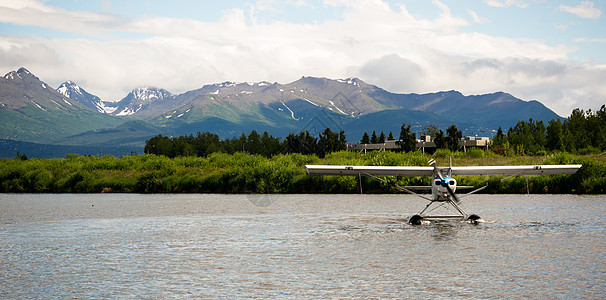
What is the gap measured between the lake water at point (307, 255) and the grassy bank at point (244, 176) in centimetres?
1478

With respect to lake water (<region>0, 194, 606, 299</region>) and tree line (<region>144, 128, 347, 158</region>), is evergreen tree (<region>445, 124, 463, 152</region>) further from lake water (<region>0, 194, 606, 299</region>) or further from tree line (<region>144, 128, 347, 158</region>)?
lake water (<region>0, 194, 606, 299</region>)

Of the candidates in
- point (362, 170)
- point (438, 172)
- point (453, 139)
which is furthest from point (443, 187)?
point (453, 139)

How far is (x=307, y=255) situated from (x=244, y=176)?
43766 millimetres

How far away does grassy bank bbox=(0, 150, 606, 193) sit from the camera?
180ft

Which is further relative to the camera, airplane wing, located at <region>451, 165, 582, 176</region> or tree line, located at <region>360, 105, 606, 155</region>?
tree line, located at <region>360, 105, 606, 155</region>

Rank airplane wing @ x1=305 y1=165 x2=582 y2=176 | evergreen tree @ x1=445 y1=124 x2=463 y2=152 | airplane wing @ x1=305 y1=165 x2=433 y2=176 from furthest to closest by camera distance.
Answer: evergreen tree @ x1=445 y1=124 x2=463 y2=152 → airplane wing @ x1=305 y1=165 x2=582 y2=176 → airplane wing @ x1=305 y1=165 x2=433 y2=176

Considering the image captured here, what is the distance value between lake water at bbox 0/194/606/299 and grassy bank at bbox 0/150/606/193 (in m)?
14.8

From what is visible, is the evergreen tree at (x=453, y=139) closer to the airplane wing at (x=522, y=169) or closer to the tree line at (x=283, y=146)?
the tree line at (x=283, y=146)

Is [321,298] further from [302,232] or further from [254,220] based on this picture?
[254,220]

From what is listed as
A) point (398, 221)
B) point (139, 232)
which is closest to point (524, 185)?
point (398, 221)

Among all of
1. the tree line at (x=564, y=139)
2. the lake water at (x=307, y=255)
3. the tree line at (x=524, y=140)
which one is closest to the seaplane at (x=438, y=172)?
the lake water at (x=307, y=255)

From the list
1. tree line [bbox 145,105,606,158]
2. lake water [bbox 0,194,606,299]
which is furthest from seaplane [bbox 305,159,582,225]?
tree line [bbox 145,105,606,158]

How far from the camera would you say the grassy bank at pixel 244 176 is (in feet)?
180

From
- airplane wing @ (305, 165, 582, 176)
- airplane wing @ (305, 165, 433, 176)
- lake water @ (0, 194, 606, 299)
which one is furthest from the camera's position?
airplane wing @ (305, 165, 582, 176)
